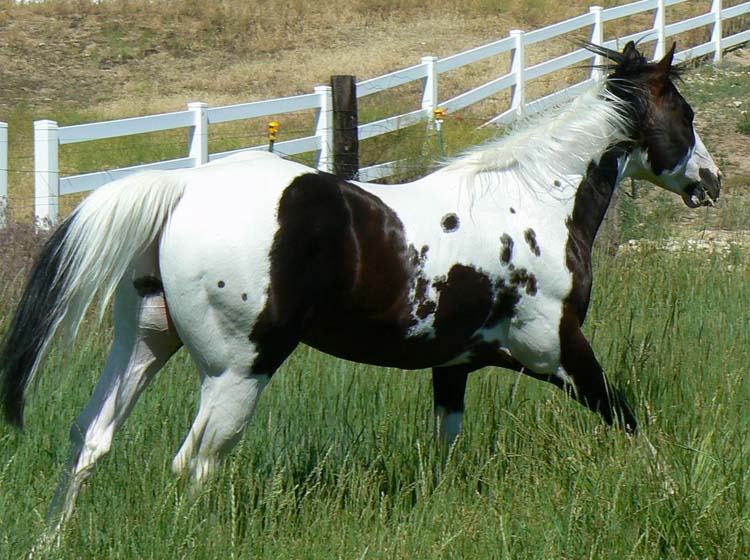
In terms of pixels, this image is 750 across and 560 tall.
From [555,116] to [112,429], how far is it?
2.24 meters

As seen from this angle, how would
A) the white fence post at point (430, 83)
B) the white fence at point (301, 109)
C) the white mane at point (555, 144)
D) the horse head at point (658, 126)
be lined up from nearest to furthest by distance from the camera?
the white mane at point (555, 144), the horse head at point (658, 126), the white fence at point (301, 109), the white fence post at point (430, 83)

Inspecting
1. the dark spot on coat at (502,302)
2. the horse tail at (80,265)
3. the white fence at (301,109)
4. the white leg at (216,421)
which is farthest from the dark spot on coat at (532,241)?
the horse tail at (80,265)

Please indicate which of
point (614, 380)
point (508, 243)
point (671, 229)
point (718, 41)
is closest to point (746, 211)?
point (671, 229)

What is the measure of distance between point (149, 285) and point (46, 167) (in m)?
4.43

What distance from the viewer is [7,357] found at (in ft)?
12.3

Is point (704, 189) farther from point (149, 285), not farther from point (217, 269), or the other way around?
point (149, 285)

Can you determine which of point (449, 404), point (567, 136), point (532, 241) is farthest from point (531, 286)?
point (567, 136)

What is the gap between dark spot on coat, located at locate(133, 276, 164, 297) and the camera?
3.81m

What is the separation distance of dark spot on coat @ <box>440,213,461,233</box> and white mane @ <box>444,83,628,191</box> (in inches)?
14.6

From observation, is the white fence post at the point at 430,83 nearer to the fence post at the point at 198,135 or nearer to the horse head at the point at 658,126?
the fence post at the point at 198,135

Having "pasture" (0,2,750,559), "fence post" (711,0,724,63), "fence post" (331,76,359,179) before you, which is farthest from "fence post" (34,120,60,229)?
"fence post" (711,0,724,63)

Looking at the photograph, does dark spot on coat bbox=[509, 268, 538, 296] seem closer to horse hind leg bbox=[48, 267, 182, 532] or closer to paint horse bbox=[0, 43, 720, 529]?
paint horse bbox=[0, 43, 720, 529]

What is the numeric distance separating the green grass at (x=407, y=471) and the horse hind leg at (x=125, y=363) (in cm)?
13

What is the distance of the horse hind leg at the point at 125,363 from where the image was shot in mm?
3812
